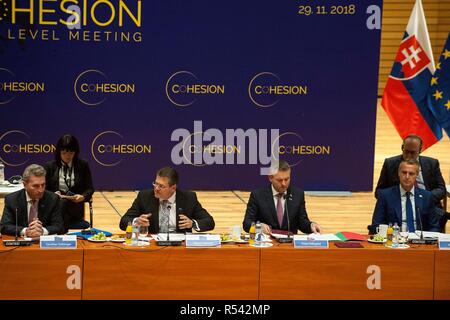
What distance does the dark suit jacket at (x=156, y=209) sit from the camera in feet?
22.7

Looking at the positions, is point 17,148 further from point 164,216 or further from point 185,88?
point 164,216

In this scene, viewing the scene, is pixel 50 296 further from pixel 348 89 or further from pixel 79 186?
pixel 348 89

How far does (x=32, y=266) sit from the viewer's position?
230 inches

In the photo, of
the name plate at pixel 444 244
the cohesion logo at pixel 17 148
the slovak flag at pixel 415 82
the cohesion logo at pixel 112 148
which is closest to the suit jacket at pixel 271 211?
the name plate at pixel 444 244

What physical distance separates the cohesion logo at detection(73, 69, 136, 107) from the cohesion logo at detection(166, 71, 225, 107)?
511 millimetres

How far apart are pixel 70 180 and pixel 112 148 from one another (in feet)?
9.45

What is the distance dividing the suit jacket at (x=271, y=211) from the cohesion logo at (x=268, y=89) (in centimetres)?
427

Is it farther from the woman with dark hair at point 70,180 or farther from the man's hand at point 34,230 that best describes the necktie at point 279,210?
the woman with dark hair at point 70,180

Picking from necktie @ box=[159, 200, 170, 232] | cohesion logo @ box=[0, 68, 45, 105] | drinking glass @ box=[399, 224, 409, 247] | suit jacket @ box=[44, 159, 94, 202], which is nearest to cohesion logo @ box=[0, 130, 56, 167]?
cohesion logo @ box=[0, 68, 45, 105]

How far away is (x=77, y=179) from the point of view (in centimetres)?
841

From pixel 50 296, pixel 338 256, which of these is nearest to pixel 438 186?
pixel 338 256

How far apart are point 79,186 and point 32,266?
8.69ft

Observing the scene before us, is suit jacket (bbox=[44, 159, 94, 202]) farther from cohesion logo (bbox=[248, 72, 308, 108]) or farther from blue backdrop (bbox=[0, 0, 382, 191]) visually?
cohesion logo (bbox=[248, 72, 308, 108])

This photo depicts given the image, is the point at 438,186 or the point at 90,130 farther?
the point at 90,130
